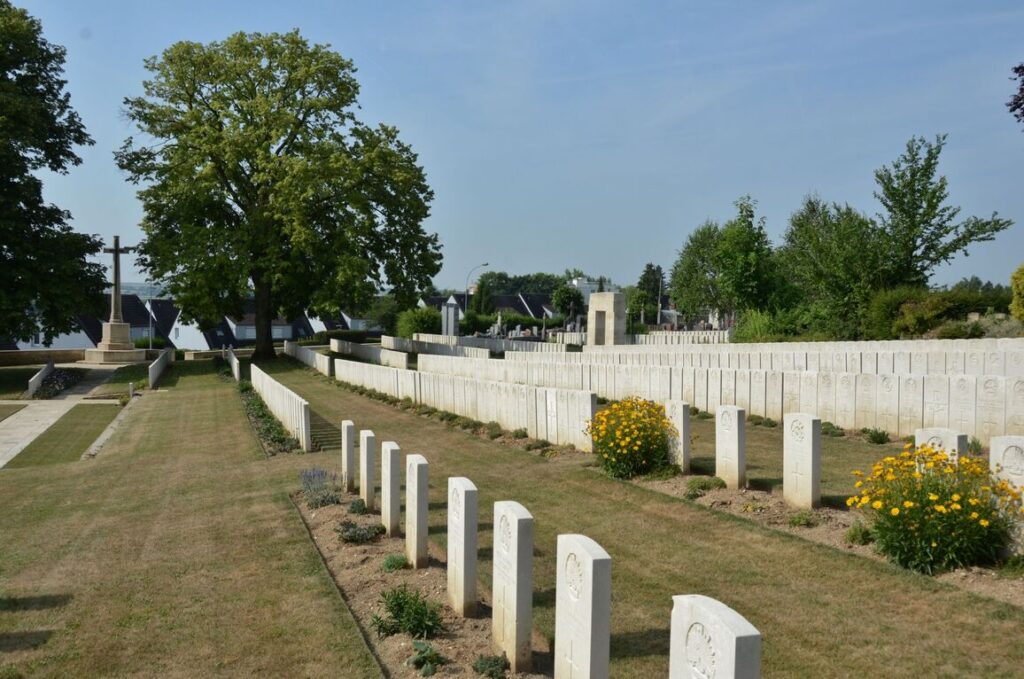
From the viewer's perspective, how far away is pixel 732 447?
9.34 metres

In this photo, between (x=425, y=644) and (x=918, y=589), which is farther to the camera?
(x=918, y=589)

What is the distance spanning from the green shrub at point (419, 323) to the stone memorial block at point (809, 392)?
155 feet

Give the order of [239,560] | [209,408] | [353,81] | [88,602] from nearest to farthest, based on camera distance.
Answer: [88,602], [239,560], [209,408], [353,81]

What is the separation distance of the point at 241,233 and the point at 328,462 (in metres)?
25.2

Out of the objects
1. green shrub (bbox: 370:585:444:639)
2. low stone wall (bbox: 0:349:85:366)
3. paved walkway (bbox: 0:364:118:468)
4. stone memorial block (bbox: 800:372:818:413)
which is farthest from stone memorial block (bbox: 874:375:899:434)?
low stone wall (bbox: 0:349:85:366)

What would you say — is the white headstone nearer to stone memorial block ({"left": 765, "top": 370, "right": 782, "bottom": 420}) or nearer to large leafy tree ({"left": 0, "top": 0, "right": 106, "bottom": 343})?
stone memorial block ({"left": 765, "top": 370, "right": 782, "bottom": 420})

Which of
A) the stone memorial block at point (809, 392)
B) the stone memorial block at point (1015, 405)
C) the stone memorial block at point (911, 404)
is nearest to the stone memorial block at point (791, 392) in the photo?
the stone memorial block at point (809, 392)

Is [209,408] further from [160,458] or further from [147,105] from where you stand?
[147,105]

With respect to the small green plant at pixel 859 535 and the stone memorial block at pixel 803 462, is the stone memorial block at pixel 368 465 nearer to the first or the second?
the stone memorial block at pixel 803 462

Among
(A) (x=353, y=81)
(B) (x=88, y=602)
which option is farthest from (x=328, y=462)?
(A) (x=353, y=81)

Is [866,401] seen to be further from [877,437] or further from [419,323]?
[419,323]

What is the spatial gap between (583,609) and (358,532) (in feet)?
15.1

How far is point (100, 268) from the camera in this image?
38.9 meters

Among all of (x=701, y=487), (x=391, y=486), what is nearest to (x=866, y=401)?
(x=701, y=487)
